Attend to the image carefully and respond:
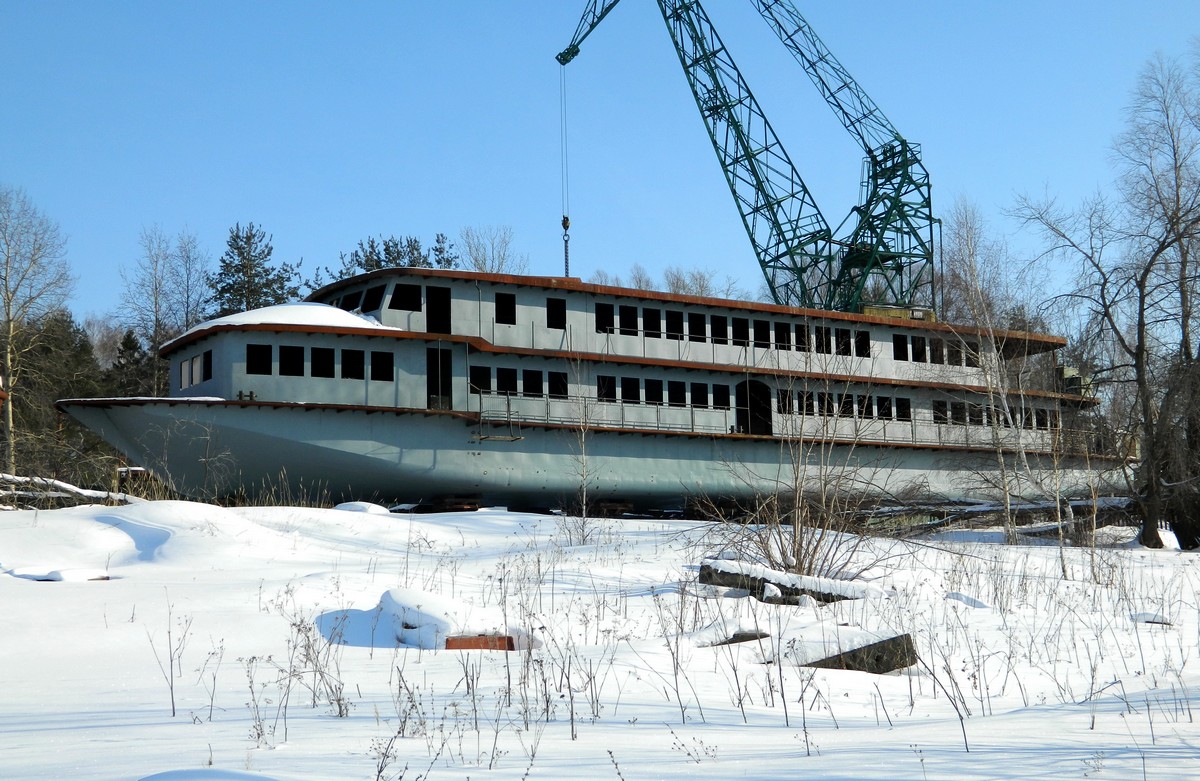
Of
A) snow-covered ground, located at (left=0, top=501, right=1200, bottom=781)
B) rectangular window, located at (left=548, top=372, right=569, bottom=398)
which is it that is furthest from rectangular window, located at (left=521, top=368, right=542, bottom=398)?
snow-covered ground, located at (left=0, top=501, right=1200, bottom=781)

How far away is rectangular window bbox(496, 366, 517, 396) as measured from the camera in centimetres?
2745

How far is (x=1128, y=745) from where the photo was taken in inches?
196

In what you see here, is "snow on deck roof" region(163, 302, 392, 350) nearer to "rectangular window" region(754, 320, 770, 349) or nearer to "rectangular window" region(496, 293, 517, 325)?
"rectangular window" region(496, 293, 517, 325)

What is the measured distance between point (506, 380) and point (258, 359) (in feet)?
20.3

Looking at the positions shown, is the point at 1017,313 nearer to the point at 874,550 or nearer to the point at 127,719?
the point at 874,550

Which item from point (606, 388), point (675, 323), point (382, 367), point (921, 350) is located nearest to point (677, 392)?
point (675, 323)

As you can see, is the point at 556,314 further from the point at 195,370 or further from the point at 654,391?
the point at 195,370

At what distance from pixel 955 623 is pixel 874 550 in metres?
5.41

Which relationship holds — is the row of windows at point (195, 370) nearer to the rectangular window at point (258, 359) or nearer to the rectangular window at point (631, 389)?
the rectangular window at point (258, 359)

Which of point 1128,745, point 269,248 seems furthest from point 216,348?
Answer: point 269,248

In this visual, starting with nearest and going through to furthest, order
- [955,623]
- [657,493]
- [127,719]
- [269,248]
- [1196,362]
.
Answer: [127,719] → [955,623] → [1196,362] → [657,493] → [269,248]

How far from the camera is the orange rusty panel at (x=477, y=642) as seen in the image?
8.68 m

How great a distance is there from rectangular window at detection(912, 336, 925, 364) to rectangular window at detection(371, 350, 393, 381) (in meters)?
17.8

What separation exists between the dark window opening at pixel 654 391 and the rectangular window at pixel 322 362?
8888 millimetres
